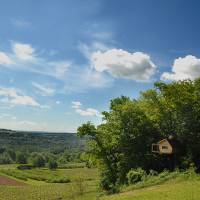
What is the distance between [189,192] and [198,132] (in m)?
17.9

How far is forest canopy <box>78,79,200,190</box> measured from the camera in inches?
1747

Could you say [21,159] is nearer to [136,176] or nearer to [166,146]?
[166,146]

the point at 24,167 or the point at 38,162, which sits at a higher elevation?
the point at 38,162

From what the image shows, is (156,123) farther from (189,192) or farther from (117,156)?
(189,192)

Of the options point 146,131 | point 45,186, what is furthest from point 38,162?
point 146,131

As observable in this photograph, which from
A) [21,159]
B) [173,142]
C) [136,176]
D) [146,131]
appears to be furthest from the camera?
[21,159]

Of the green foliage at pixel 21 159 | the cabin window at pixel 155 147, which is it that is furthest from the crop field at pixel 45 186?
the green foliage at pixel 21 159

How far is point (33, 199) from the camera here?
259 feet

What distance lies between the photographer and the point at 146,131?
50062mm

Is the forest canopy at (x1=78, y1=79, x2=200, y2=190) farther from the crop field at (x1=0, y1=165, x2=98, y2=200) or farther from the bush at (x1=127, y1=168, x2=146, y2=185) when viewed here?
the crop field at (x1=0, y1=165, x2=98, y2=200)

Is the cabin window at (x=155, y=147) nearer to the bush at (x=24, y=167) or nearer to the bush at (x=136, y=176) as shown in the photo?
the bush at (x=136, y=176)

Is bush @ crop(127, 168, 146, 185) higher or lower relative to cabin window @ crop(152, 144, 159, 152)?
lower

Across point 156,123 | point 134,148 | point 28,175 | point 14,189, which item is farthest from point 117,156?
point 28,175

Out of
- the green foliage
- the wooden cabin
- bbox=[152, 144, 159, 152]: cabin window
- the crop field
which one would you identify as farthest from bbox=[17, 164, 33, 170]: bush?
the wooden cabin
